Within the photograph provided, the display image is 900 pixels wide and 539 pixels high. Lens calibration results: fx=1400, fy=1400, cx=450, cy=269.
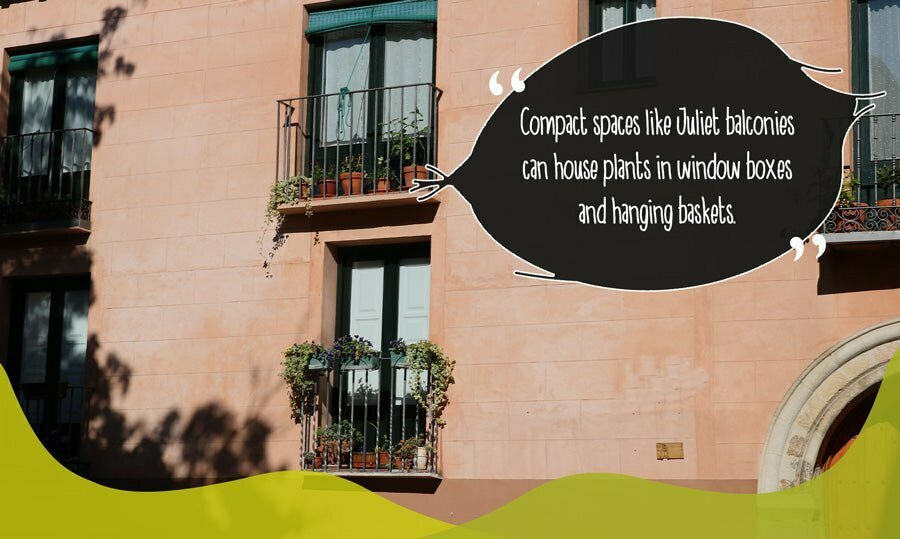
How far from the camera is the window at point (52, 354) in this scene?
50.0 feet

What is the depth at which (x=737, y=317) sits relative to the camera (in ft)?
41.2

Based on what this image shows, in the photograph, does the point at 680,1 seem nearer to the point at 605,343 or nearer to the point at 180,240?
the point at 605,343

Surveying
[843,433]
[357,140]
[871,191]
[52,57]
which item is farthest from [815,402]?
[52,57]

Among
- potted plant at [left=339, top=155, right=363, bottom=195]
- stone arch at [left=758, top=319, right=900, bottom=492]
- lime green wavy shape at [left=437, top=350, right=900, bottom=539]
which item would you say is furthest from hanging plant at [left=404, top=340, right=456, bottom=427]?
stone arch at [left=758, top=319, right=900, bottom=492]

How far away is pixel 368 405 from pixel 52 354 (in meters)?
3.95

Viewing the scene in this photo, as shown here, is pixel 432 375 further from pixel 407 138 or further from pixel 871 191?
pixel 871 191

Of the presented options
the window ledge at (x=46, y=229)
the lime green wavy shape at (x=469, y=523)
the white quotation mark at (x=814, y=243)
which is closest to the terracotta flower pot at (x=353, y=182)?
the lime green wavy shape at (x=469, y=523)

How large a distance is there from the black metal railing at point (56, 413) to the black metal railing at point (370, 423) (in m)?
2.87

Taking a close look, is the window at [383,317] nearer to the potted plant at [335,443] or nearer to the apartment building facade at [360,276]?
the apartment building facade at [360,276]

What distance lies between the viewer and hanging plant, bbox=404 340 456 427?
1336 cm

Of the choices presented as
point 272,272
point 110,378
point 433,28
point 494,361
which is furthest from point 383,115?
point 110,378

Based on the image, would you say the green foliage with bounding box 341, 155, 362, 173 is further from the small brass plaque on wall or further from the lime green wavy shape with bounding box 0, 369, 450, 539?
the small brass plaque on wall

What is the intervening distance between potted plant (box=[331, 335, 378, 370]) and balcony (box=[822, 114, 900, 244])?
14.7ft

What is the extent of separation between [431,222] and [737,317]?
3.18 meters
